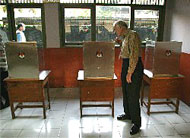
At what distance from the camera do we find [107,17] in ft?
12.9

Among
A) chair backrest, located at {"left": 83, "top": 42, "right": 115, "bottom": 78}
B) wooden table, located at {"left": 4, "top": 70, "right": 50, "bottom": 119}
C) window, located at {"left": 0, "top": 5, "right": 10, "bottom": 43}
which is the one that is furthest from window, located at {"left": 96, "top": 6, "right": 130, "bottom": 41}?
window, located at {"left": 0, "top": 5, "right": 10, "bottom": 43}

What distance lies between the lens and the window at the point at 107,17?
389 cm

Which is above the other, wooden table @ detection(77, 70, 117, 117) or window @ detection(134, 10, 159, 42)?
window @ detection(134, 10, 159, 42)

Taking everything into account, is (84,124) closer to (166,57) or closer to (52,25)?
(166,57)

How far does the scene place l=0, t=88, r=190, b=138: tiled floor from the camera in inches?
96.0

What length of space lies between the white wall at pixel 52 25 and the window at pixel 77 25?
0.69 ft

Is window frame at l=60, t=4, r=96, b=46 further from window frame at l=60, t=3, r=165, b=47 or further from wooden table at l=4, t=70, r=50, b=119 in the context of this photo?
wooden table at l=4, t=70, r=50, b=119

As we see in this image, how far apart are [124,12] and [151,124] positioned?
2405 mm

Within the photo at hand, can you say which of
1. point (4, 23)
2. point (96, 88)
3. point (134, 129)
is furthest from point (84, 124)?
point (4, 23)

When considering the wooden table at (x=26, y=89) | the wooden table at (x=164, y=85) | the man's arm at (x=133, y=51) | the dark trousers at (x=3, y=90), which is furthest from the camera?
the dark trousers at (x=3, y=90)

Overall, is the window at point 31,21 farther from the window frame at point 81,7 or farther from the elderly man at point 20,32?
the window frame at point 81,7

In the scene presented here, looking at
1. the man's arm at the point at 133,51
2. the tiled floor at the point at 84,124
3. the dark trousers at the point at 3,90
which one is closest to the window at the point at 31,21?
the dark trousers at the point at 3,90

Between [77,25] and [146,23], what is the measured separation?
152 cm

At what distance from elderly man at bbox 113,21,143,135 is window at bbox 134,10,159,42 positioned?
1783 millimetres
